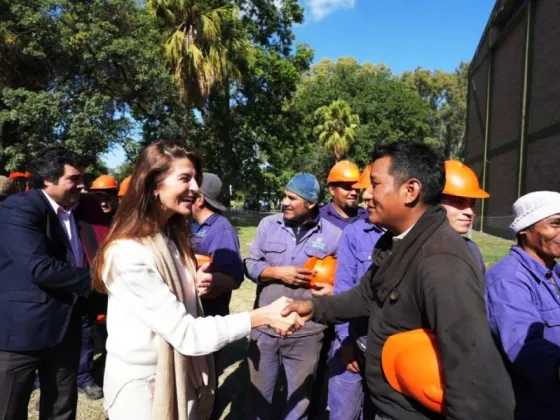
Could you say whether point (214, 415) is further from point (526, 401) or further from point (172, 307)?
point (526, 401)

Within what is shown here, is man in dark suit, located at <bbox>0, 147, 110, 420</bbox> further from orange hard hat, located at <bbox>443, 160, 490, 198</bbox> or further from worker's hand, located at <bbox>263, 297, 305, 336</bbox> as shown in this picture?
orange hard hat, located at <bbox>443, 160, 490, 198</bbox>

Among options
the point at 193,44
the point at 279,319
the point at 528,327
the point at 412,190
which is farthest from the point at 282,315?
the point at 193,44

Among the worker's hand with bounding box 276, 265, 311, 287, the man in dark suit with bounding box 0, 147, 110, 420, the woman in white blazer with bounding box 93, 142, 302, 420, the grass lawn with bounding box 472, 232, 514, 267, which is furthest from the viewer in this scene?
the grass lawn with bounding box 472, 232, 514, 267

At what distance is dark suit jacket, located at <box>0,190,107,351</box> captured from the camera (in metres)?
2.73

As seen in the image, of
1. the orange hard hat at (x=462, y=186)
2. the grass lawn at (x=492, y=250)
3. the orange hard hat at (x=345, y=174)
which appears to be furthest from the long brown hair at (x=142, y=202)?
the grass lawn at (x=492, y=250)

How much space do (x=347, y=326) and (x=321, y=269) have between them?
1.69 ft

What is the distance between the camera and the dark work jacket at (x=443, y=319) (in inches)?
55.3

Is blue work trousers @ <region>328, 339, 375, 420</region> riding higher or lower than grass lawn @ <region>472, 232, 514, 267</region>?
lower

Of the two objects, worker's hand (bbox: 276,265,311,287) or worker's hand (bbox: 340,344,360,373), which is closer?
worker's hand (bbox: 340,344,360,373)

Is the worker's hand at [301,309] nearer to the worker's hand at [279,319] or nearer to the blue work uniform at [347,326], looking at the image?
the worker's hand at [279,319]

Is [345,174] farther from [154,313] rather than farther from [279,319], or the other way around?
[154,313]

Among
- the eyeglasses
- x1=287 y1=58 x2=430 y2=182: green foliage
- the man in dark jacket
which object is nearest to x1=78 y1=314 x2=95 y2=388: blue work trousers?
the eyeglasses

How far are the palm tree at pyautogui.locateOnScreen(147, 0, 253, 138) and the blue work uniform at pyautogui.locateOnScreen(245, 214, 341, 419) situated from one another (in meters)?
13.6

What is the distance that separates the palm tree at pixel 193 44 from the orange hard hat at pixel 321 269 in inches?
543
